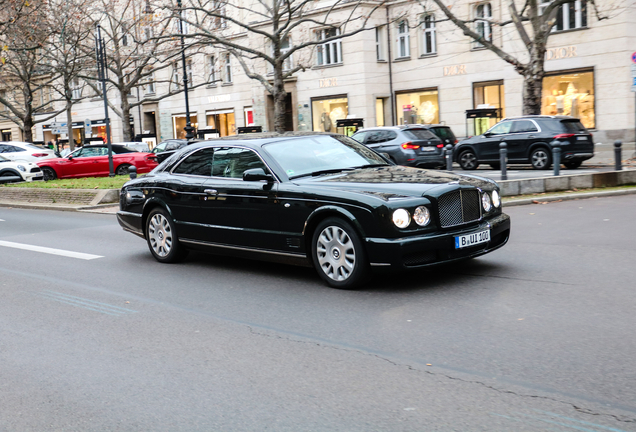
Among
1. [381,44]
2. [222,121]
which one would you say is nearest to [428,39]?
[381,44]

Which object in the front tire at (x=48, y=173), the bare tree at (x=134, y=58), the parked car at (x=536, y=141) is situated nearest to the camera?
the parked car at (x=536, y=141)

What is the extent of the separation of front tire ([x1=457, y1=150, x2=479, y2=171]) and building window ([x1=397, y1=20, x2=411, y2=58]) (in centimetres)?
1452

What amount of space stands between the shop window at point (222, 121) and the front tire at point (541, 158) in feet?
87.3

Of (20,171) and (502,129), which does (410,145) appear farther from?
(20,171)

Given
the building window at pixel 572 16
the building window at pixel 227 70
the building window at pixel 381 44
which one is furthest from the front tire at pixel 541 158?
the building window at pixel 227 70

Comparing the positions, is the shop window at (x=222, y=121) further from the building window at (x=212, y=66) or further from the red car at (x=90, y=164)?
the red car at (x=90, y=164)

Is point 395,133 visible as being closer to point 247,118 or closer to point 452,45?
point 452,45

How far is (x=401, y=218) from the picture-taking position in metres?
6.84

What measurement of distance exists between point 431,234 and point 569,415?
3220 millimetres

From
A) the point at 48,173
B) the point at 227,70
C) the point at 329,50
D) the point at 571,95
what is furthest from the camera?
the point at 227,70

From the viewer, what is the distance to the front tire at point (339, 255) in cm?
Result: 705

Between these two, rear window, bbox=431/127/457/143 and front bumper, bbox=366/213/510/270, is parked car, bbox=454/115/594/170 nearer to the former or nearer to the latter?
rear window, bbox=431/127/457/143

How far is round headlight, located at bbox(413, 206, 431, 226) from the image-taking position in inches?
271

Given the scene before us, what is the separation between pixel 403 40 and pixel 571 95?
9824mm
